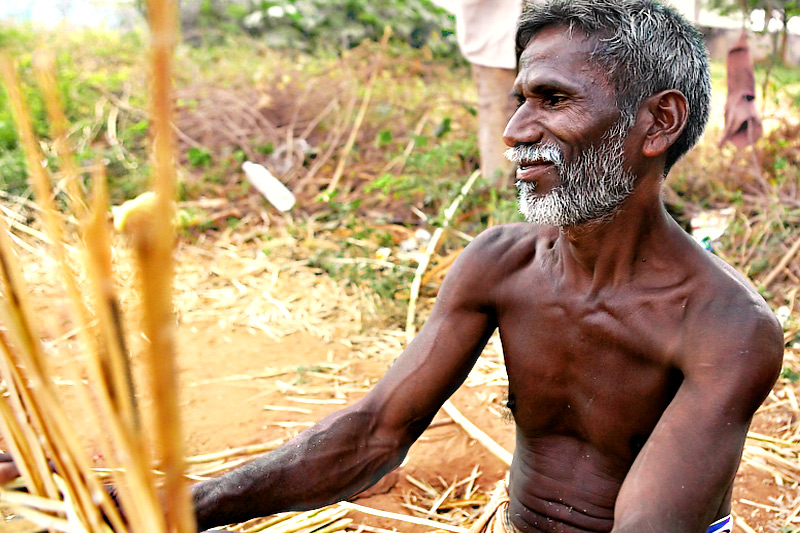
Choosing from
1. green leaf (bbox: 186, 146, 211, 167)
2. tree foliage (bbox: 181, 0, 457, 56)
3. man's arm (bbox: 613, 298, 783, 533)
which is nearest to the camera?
man's arm (bbox: 613, 298, 783, 533)

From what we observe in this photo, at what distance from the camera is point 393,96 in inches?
314

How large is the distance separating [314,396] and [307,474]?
6.32 ft

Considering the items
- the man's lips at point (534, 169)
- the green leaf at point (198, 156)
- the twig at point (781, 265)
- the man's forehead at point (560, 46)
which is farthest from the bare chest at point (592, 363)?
the green leaf at point (198, 156)

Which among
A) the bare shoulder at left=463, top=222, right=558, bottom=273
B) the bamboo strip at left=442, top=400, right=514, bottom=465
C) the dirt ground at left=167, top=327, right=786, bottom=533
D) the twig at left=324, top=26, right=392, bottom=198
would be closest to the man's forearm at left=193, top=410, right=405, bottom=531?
the bare shoulder at left=463, top=222, right=558, bottom=273

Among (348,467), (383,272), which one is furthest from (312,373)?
(348,467)

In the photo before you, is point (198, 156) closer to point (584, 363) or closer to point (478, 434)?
point (478, 434)

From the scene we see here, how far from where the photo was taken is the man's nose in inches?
69.6

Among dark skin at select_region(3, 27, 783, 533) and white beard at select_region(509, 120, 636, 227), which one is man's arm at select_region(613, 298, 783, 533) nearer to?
dark skin at select_region(3, 27, 783, 533)

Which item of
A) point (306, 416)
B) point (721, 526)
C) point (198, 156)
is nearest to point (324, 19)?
point (198, 156)

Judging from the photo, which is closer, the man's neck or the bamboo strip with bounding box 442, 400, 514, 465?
the man's neck

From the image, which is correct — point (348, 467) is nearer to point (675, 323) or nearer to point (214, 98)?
point (675, 323)

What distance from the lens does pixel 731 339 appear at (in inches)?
60.5

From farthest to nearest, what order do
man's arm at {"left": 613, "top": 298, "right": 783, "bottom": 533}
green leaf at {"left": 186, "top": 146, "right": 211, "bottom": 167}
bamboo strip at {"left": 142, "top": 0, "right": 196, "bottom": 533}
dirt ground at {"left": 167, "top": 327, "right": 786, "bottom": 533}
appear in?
green leaf at {"left": 186, "top": 146, "right": 211, "bottom": 167}, dirt ground at {"left": 167, "top": 327, "right": 786, "bottom": 533}, man's arm at {"left": 613, "top": 298, "right": 783, "bottom": 533}, bamboo strip at {"left": 142, "top": 0, "right": 196, "bottom": 533}

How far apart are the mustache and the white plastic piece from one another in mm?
4642
